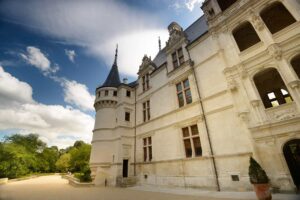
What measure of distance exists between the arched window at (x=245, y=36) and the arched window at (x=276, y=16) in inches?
38.1

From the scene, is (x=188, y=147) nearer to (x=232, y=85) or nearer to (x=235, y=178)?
(x=235, y=178)

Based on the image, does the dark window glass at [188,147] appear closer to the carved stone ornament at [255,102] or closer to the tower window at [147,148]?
the tower window at [147,148]

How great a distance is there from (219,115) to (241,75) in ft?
9.68

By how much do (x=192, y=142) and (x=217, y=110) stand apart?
322 centimetres

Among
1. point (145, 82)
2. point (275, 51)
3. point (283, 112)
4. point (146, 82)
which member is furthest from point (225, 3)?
point (145, 82)

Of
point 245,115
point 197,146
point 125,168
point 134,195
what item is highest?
point 245,115

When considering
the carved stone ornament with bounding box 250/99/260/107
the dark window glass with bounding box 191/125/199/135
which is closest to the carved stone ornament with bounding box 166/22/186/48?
the dark window glass with bounding box 191/125/199/135

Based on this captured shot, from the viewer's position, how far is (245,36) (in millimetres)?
11227

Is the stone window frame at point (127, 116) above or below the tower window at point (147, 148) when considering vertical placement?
above

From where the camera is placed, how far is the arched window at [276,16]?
932 centimetres

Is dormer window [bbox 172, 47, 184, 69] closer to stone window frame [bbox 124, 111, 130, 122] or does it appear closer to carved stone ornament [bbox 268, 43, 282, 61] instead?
carved stone ornament [bbox 268, 43, 282, 61]

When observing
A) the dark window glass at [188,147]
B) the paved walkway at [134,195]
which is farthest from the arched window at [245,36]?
the paved walkway at [134,195]

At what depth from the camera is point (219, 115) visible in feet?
33.9

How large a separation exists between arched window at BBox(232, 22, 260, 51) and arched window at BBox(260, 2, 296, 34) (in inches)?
38.1
